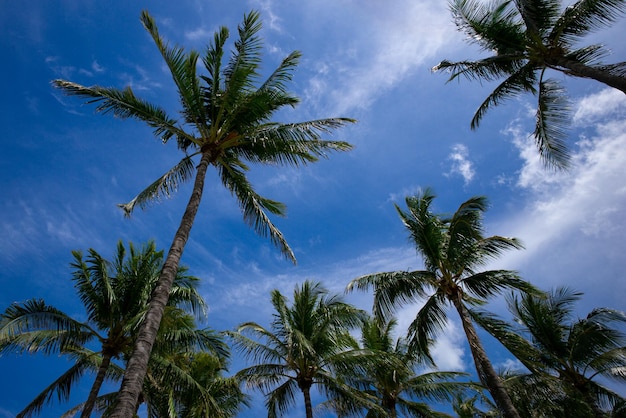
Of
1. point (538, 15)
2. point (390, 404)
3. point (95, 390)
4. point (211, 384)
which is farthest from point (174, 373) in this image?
point (538, 15)

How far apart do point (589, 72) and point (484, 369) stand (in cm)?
780

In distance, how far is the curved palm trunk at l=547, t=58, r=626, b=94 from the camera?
8.27 meters

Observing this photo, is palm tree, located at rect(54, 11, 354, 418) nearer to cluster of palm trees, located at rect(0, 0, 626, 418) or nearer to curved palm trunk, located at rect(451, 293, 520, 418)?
cluster of palm trees, located at rect(0, 0, 626, 418)

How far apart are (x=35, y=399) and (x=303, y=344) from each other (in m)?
8.80

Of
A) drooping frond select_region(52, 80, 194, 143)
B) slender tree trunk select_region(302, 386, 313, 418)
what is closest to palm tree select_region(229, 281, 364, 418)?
slender tree trunk select_region(302, 386, 313, 418)

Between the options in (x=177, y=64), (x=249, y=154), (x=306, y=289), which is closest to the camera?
(x=177, y=64)

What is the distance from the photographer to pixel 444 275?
516 inches

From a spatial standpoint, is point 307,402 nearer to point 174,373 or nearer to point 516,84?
point 174,373

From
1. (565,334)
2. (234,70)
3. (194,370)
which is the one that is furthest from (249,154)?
(565,334)

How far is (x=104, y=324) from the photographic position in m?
13.6

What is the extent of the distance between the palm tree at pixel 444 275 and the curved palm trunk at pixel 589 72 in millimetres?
4906

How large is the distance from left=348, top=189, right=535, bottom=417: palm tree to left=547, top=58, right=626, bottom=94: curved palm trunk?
491cm

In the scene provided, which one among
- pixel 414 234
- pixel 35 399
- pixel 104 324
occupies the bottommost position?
pixel 35 399

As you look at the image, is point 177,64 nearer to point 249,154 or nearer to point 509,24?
point 249,154
